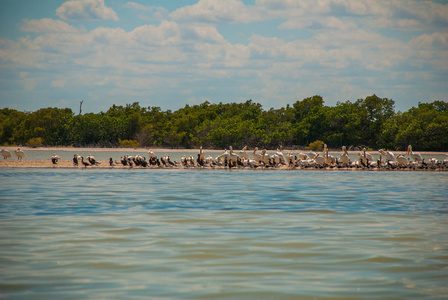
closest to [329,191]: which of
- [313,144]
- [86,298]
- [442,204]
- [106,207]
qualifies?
[442,204]

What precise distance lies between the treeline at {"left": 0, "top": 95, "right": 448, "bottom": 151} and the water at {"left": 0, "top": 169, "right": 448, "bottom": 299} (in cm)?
5964

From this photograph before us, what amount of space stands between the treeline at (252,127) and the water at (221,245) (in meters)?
59.6

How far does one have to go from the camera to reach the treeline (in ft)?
253

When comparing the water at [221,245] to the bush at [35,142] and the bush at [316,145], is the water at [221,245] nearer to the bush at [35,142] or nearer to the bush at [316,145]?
the bush at [316,145]

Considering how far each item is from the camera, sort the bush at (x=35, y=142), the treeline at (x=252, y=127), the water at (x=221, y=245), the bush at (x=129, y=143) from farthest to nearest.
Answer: the bush at (x=129, y=143)
the bush at (x=35, y=142)
the treeline at (x=252, y=127)
the water at (x=221, y=245)

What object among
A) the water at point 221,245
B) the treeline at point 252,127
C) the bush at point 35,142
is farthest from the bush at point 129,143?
the water at point 221,245

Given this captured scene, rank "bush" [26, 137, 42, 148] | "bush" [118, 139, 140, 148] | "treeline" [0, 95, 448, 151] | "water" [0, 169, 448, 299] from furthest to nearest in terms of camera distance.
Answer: "bush" [118, 139, 140, 148], "bush" [26, 137, 42, 148], "treeline" [0, 95, 448, 151], "water" [0, 169, 448, 299]

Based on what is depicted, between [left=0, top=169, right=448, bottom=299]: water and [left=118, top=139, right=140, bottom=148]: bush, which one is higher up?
[left=118, top=139, right=140, bottom=148]: bush

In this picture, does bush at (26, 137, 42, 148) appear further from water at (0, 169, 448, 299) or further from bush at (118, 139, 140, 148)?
water at (0, 169, 448, 299)

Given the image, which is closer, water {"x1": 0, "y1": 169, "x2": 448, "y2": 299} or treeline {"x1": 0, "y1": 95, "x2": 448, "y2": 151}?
water {"x1": 0, "y1": 169, "x2": 448, "y2": 299}

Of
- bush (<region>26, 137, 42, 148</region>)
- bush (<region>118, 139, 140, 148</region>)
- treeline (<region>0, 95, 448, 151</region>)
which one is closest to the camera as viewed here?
treeline (<region>0, 95, 448, 151</region>)

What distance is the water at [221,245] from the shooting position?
7.56 meters

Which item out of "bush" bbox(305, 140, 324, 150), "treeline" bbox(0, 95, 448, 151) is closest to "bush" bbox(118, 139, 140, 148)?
"treeline" bbox(0, 95, 448, 151)

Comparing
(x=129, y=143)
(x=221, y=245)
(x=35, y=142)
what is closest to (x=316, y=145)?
(x=129, y=143)
